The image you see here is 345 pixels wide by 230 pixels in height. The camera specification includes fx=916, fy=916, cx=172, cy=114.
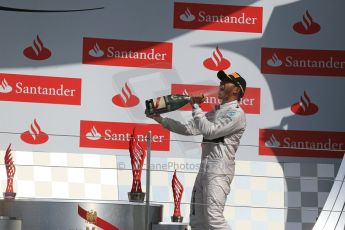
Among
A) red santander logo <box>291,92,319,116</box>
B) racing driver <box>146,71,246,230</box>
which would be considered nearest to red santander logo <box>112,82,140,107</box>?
red santander logo <box>291,92,319,116</box>

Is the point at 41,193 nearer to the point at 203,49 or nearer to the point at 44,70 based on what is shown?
the point at 44,70

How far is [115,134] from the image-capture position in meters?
7.01

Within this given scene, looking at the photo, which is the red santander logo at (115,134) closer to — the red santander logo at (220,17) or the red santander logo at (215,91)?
the red santander logo at (215,91)

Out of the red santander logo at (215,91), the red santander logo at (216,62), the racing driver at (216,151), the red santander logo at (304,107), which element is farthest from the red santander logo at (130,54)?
the racing driver at (216,151)

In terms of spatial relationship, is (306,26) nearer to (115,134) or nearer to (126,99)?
(126,99)

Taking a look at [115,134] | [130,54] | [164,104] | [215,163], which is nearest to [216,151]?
[215,163]

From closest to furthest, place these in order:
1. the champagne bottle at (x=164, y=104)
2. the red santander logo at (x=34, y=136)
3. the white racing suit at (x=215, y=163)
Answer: the white racing suit at (x=215, y=163) < the champagne bottle at (x=164, y=104) < the red santander logo at (x=34, y=136)

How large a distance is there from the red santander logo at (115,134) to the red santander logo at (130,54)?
465 millimetres

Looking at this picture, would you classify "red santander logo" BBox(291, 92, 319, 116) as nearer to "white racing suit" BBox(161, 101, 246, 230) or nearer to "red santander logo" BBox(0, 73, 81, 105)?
"red santander logo" BBox(0, 73, 81, 105)

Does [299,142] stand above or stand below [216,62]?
below

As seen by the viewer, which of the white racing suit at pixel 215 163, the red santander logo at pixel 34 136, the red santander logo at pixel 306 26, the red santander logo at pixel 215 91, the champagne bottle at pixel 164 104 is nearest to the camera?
the white racing suit at pixel 215 163

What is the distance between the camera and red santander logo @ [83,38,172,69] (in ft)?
23.1

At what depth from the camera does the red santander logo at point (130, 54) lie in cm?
704

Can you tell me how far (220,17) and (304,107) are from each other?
3.14 ft
